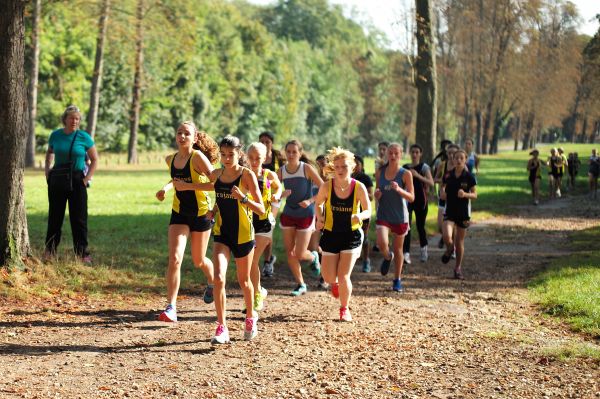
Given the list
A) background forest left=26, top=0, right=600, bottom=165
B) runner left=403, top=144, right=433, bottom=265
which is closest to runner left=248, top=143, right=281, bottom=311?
runner left=403, top=144, right=433, bottom=265

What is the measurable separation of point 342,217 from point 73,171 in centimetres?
402

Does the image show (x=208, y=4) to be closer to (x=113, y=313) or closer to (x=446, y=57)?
Answer: (x=446, y=57)

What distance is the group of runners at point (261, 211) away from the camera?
792 cm

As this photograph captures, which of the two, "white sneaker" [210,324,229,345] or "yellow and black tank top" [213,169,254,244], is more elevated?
"yellow and black tank top" [213,169,254,244]

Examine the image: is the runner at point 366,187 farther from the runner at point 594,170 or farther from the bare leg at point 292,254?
the runner at point 594,170

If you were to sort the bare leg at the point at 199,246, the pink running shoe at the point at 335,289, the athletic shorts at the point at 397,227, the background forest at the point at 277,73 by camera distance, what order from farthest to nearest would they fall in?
the background forest at the point at 277,73, the athletic shorts at the point at 397,227, the pink running shoe at the point at 335,289, the bare leg at the point at 199,246

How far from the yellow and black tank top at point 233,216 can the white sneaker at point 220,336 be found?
0.84 meters

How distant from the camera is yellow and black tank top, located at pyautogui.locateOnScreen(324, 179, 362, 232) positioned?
898 cm

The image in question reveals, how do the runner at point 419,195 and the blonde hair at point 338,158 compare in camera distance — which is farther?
the runner at point 419,195

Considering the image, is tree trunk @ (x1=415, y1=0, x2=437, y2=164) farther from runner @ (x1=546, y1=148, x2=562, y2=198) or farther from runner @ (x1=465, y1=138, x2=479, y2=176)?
runner @ (x1=546, y1=148, x2=562, y2=198)

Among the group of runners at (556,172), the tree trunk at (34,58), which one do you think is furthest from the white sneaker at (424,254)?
the tree trunk at (34,58)

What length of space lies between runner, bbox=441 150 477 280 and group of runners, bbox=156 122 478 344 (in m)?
0.22

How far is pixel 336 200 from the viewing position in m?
9.04

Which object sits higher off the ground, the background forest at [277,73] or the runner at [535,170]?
the background forest at [277,73]
